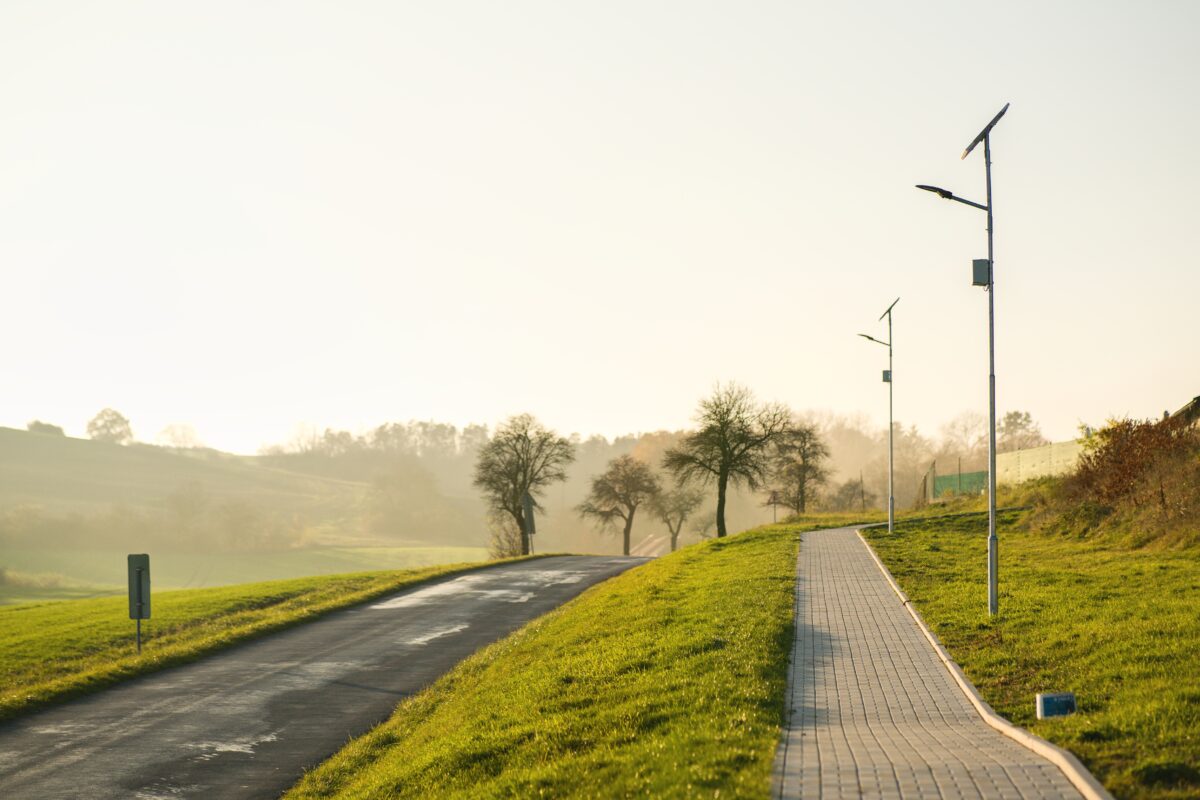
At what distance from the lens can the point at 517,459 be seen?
70.2 metres

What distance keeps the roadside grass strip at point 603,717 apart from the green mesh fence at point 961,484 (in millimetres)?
38767

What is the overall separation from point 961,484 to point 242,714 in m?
51.9

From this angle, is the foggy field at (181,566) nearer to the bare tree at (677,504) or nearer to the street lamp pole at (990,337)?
the bare tree at (677,504)

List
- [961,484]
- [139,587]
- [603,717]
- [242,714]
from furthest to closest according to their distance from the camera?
[961,484], [139,587], [242,714], [603,717]

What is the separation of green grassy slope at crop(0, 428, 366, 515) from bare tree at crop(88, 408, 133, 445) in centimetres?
1091

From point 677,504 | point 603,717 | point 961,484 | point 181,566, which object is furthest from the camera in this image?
point 181,566

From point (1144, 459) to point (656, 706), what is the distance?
85.7ft

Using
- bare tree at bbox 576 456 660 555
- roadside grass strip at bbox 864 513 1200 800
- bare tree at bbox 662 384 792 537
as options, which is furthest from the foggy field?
roadside grass strip at bbox 864 513 1200 800

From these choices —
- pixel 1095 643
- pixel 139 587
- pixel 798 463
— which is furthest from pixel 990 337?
pixel 798 463

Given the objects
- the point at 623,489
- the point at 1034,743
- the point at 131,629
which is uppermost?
the point at 1034,743

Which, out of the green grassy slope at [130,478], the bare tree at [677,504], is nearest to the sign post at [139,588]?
the bare tree at [677,504]

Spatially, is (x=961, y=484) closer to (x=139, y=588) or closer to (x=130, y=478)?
(x=139, y=588)

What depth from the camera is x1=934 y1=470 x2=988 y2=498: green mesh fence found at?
188 ft

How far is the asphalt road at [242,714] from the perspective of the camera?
13305mm
